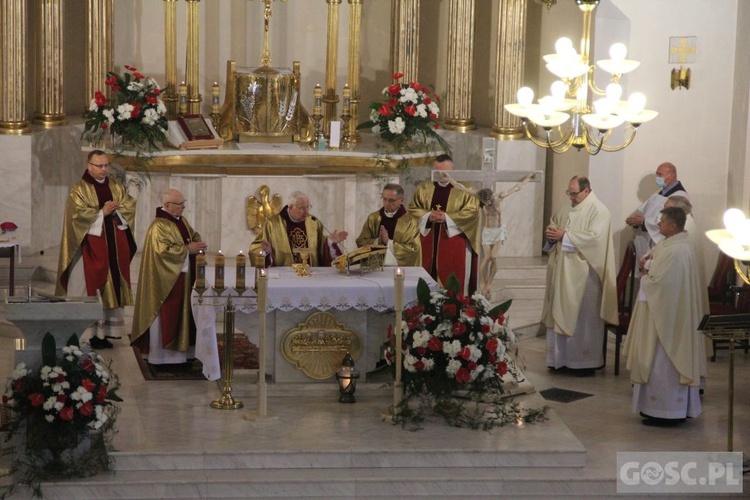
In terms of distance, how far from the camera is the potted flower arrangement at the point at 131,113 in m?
13.4

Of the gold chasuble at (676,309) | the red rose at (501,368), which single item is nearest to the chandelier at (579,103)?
the gold chasuble at (676,309)

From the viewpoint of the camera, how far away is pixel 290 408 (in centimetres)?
977

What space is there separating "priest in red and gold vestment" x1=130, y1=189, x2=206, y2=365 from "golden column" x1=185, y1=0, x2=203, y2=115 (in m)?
4.23

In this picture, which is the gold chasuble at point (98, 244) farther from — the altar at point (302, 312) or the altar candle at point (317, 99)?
the altar candle at point (317, 99)

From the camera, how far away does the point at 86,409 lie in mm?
8242

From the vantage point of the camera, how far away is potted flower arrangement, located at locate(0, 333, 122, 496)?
825cm

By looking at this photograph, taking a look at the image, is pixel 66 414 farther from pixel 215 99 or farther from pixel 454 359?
pixel 215 99

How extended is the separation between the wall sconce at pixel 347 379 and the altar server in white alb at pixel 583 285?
2372 millimetres

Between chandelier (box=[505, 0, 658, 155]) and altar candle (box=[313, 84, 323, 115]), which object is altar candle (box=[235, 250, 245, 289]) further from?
altar candle (box=[313, 84, 323, 115])

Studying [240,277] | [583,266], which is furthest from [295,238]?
[583,266]

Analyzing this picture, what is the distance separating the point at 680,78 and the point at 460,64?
2635 millimetres

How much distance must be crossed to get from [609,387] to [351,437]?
302 cm

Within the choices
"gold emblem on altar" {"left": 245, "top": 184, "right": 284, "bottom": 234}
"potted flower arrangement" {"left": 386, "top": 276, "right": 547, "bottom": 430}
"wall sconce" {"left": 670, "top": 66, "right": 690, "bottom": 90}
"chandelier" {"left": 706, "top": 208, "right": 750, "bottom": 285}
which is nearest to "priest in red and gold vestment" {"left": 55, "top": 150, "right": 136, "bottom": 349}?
"gold emblem on altar" {"left": 245, "top": 184, "right": 284, "bottom": 234}

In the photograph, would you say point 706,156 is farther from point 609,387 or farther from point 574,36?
point 609,387
